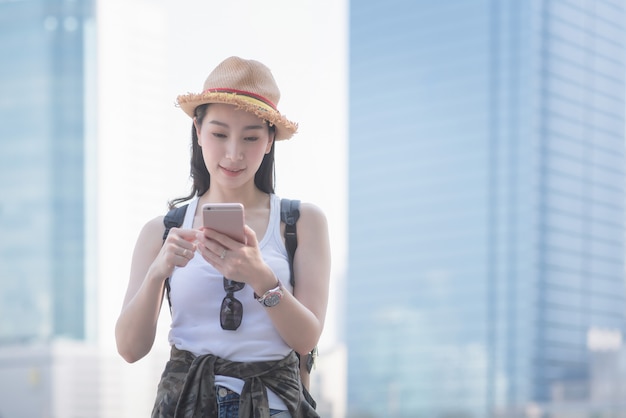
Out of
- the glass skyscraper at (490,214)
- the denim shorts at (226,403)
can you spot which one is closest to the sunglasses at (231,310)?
the denim shorts at (226,403)

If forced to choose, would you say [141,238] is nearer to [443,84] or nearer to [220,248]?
[220,248]

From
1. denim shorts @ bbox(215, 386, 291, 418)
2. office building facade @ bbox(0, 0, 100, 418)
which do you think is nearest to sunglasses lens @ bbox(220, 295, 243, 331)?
denim shorts @ bbox(215, 386, 291, 418)

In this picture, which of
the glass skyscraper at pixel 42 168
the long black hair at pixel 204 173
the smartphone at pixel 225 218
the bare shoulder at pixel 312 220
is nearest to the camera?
the smartphone at pixel 225 218

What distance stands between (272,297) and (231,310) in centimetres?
12

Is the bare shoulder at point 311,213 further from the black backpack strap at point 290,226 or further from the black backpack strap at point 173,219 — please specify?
the black backpack strap at point 173,219

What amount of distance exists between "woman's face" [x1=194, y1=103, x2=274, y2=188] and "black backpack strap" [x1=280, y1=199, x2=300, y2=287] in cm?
11

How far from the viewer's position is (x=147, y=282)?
5.99 ft

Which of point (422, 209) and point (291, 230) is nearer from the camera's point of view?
point (291, 230)

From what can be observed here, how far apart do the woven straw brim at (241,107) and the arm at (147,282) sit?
26 centimetres

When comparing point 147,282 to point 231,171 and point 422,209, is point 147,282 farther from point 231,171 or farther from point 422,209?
point 422,209

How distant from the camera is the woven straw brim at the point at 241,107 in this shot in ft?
6.23

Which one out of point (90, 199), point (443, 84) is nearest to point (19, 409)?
point (90, 199)

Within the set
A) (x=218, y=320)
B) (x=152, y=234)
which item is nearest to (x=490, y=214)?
(x=152, y=234)

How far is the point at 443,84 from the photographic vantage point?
317 feet
